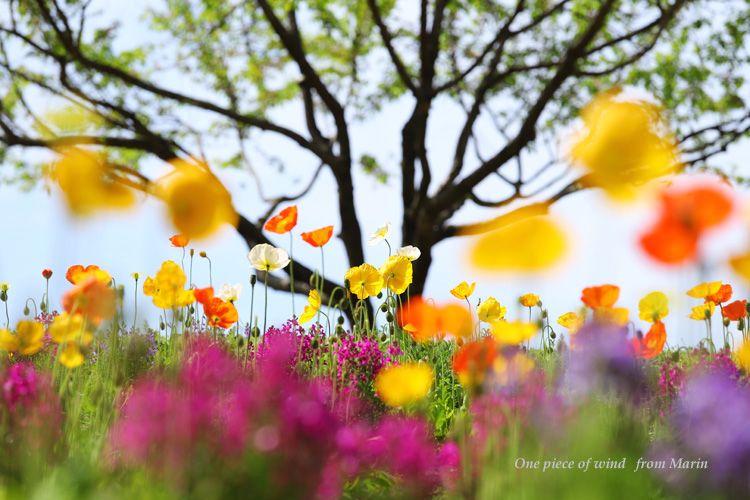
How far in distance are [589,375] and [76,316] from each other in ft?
5.79

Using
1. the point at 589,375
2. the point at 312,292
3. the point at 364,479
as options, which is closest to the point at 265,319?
the point at 312,292

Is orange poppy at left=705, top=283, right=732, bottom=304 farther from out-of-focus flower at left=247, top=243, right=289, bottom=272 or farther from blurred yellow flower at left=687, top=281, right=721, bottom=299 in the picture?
out-of-focus flower at left=247, top=243, right=289, bottom=272

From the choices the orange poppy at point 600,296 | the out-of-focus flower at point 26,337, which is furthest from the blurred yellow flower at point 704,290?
the out-of-focus flower at point 26,337

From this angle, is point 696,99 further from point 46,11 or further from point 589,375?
point 589,375

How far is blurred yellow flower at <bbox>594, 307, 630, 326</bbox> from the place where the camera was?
7.56 feet

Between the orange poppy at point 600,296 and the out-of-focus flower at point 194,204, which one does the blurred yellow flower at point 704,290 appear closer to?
the orange poppy at point 600,296

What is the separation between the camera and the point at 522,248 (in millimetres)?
2016

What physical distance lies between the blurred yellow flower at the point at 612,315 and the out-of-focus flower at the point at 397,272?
1248 mm

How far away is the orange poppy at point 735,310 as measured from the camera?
3.61 m

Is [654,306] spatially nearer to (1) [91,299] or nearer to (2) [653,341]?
(2) [653,341]

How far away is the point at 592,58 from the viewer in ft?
39.2

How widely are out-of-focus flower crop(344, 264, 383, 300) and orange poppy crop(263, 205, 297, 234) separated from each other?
423mm

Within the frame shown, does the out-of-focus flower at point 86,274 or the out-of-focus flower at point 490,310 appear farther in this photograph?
the out-of-focus flower at point 490,310

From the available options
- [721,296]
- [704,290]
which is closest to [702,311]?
[721,296]
